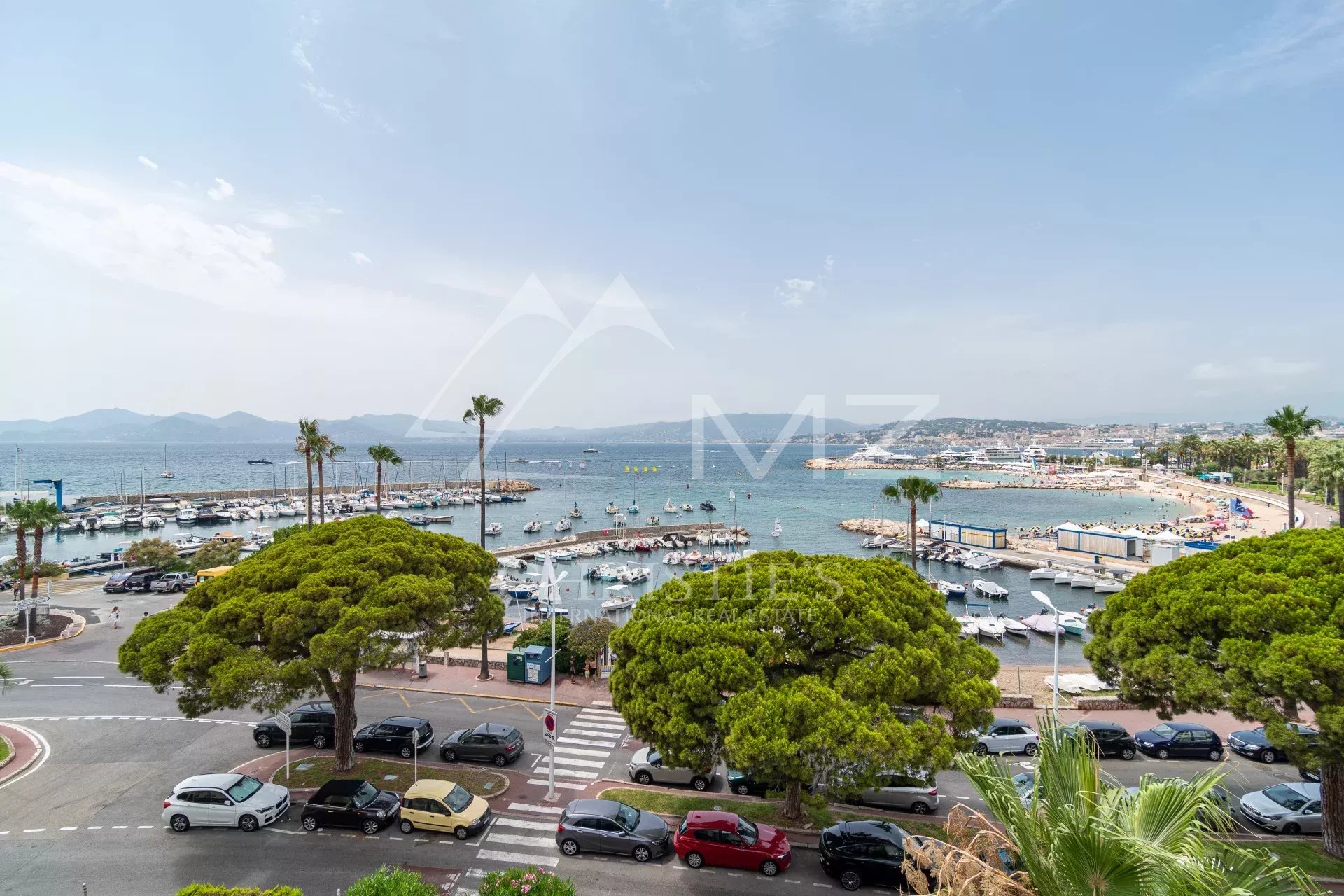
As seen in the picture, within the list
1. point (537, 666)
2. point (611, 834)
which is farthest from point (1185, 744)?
point (537, 666)

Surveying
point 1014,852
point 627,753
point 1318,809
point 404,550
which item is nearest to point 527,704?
point 627,753

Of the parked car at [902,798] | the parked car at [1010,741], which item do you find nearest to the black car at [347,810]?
the parked car at [902,798]

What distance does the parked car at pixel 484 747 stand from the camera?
64.0ft

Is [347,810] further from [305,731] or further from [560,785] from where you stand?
[305,731]

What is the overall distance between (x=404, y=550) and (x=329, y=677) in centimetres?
392

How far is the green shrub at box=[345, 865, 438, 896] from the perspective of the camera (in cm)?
888

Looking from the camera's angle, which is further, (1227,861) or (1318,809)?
(1318,809)

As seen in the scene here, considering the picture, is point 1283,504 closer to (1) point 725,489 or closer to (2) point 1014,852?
(1) point 725,489

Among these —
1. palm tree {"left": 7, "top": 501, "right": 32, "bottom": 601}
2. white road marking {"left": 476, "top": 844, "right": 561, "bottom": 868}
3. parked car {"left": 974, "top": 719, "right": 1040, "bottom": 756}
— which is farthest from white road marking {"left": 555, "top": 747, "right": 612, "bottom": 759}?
palm tree {"left": 7, "top": 501, "right": 32, "bottom": 601}

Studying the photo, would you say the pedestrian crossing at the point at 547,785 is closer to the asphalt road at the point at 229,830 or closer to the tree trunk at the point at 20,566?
the asphalt road at the point at 229,830

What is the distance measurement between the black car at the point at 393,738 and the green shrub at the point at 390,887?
1092cm

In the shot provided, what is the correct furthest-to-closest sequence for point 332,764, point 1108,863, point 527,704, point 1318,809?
point 527,704 < point 332,764 < point 1318,809 < point 1108,863

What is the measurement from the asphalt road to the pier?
4126cm

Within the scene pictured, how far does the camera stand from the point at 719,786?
1833 cm
